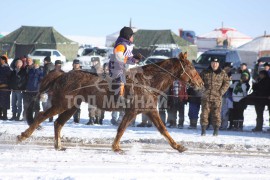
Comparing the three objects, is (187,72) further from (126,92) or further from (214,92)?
(214,92)

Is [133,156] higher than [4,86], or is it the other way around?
[4,86]

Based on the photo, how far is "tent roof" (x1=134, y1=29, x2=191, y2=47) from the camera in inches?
1838

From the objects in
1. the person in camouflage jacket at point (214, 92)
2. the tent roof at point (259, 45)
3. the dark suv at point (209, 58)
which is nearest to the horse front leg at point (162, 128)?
the person in camouflage jacket at point (214, 92)

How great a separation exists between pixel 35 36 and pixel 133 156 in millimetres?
37884

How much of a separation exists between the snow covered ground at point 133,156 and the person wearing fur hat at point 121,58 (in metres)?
1.44

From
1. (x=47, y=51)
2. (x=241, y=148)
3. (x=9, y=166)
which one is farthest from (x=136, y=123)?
(x=47, y=51)

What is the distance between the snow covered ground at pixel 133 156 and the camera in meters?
8.45

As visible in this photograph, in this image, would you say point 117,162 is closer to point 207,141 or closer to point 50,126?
point 207,141

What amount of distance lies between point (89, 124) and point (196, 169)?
893 centimetres

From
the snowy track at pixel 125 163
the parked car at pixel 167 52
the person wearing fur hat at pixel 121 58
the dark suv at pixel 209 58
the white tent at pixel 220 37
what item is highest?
the white tent at pixel 220 37

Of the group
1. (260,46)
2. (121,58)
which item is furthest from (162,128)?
(260,46)

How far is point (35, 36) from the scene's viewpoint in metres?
47.1

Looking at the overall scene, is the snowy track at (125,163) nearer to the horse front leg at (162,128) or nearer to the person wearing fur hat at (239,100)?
the horse front leg at (162,128)

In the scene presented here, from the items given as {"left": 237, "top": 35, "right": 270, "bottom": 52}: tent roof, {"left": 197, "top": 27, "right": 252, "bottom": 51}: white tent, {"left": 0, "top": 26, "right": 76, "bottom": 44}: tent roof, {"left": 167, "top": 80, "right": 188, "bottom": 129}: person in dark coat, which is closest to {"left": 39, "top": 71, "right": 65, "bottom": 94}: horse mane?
{"left": 167, "top": 80, "right": 188, "bottom": 129}: person in dark coat
